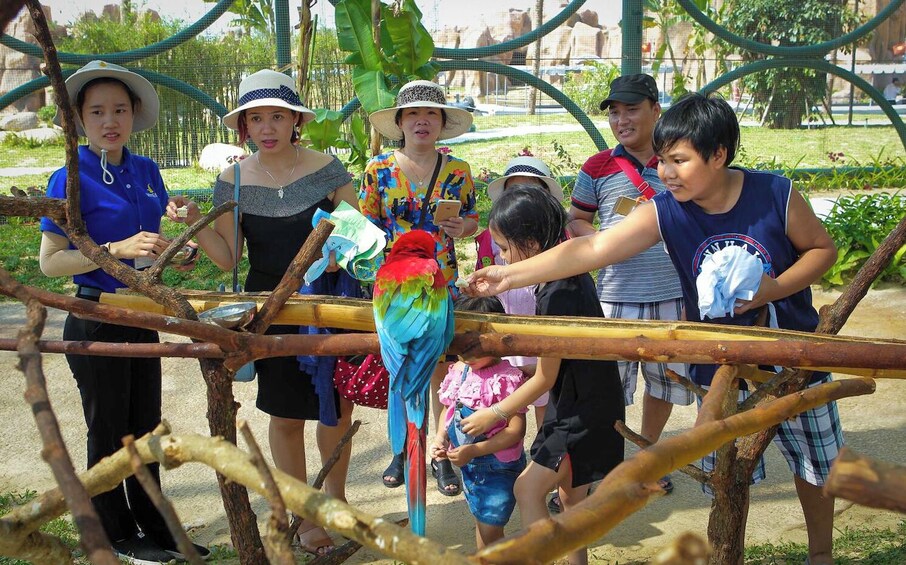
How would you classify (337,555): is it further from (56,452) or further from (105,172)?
(105,172)

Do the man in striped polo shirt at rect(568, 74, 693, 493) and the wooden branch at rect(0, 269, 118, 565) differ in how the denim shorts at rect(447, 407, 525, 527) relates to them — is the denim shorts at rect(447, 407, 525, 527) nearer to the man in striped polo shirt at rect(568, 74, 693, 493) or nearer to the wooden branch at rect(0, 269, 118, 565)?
the man in striped polo shirt at rect(568, 74, 693, 493)

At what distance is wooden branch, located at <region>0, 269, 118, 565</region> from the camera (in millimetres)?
962

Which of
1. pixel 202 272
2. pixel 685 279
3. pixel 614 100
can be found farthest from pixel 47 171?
pixel 685 279

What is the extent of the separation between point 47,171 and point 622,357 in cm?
907

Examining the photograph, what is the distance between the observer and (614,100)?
330cm

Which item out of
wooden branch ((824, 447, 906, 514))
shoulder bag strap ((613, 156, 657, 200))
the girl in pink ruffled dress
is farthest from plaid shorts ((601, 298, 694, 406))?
wooden branch ((824, 447, 906, 514))

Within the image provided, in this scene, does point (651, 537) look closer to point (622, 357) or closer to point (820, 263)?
point (820, 263)

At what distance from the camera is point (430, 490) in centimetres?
343

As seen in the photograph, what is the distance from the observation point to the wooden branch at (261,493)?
0.99 meters

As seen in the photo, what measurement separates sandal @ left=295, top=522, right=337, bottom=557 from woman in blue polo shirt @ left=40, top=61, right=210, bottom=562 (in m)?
0.35

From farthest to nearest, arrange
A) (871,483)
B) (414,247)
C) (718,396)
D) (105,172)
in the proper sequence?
1. (105,172)
2. (414,247)
3. (718,396)
4. (871,483)

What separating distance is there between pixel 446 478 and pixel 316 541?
0.68 meters

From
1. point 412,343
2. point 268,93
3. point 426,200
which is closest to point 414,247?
point 412,343

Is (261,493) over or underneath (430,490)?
over
